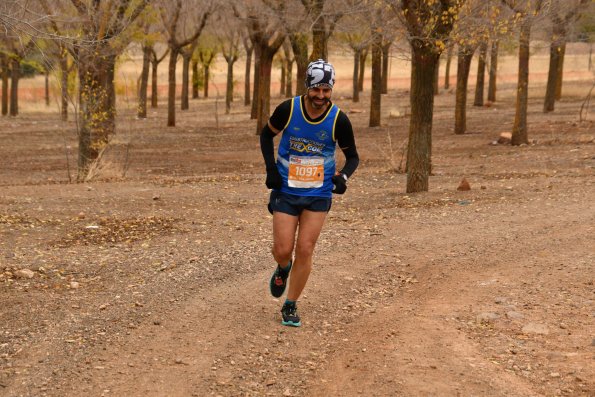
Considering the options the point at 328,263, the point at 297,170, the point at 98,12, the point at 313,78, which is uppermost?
the point at 98,12

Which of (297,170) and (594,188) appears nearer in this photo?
(297,170)

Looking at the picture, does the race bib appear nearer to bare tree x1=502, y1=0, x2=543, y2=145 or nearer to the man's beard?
the man's beard

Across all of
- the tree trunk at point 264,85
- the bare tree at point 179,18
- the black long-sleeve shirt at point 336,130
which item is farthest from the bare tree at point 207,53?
the black long-sleeve shirt at point 336,130

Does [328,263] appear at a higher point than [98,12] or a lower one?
lower

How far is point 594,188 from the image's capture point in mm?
12531

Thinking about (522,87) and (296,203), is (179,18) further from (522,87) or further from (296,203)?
(296,203)

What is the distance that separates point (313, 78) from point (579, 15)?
23.1 m

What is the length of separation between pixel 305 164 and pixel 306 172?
0.06 metres

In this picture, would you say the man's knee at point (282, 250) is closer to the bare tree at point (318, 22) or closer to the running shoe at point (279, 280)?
the running shoe at point (279, 280)

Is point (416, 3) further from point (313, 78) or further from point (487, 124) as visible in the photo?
point (487, 124)

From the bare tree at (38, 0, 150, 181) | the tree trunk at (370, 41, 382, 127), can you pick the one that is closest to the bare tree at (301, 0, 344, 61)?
the bare tree at (38, 0, 150, 181)

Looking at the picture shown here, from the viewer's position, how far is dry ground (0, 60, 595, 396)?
16.9 feet

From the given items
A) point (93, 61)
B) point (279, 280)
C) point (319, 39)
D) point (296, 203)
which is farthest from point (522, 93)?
point (296, 203)

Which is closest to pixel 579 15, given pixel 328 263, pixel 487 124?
pixel 487 124
